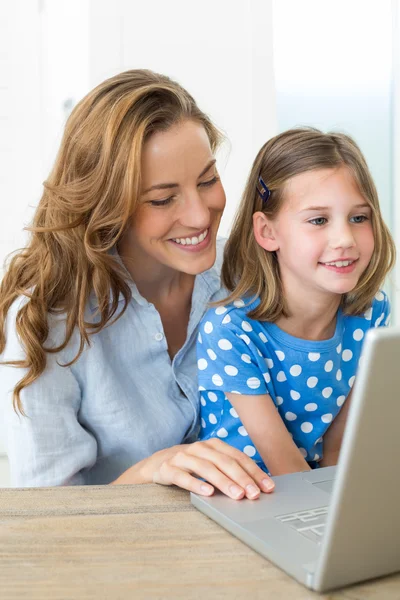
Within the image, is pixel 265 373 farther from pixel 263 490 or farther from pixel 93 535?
pixel 93 535

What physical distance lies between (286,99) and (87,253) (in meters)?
2.05

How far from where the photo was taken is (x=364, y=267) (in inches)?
57.2

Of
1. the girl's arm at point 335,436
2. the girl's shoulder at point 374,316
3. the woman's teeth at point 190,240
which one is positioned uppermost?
the woman's teeth at point 190,240

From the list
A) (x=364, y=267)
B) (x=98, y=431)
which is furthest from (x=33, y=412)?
(x=364, y=267)

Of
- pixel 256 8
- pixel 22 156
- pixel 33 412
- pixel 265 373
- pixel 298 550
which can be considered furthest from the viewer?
pixel 256 8

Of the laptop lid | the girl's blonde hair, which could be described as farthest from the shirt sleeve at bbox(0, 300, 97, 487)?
the laptop lid

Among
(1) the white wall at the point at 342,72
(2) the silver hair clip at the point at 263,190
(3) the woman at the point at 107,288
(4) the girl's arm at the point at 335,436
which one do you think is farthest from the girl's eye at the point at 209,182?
(1) the white wall at the point at 342,72

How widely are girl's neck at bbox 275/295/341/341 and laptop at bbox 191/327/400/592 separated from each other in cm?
74

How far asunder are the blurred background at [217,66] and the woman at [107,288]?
3.63ft

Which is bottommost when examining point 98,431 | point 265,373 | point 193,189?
point 98,431

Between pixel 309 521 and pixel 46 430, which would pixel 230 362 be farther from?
pixel 309 521

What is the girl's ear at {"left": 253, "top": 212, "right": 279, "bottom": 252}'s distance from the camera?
5.04ft

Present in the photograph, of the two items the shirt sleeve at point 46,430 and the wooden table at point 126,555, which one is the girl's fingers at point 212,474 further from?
the shirt sleeve at point 46,430

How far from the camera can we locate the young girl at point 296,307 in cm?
142
